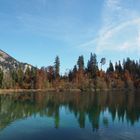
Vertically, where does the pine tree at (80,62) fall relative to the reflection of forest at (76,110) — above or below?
above

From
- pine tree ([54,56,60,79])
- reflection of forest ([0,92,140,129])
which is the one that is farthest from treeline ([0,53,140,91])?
reflection of forest ([0,92,140,129])

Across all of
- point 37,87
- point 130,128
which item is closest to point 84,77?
point 37,87

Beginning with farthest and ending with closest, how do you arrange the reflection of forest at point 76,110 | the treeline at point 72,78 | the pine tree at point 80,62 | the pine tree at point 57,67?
1. the pine tree at point 80,62
2. the pine tree at point 57,67
3. the treeline at point 72,78
4. the reflection of forest at point 76,110

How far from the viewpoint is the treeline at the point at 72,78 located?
163 meters

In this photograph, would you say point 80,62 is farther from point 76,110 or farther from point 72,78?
point 76,110

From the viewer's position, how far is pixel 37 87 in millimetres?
163125

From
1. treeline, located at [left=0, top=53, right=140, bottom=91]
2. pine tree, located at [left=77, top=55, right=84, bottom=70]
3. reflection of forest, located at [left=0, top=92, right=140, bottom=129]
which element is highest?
pine tree, located at [left=77, top=55, right=84, bottom=70]

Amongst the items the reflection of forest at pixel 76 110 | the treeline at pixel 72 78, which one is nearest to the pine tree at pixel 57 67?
the treeline at pixel 72 78

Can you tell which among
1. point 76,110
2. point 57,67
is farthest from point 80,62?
point 76,110

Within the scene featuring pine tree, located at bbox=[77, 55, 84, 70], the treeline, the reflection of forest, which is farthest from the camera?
pine tree, located at bbox=[77, 55, 84, 70]

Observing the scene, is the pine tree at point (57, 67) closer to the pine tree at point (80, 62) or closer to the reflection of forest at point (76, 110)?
the pine tree at point (80, 62)

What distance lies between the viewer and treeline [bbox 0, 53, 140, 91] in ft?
534

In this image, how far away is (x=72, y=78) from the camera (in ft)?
591

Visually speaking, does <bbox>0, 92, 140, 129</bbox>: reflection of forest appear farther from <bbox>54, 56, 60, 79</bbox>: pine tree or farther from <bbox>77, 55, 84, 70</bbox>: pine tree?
<bbox>77, 55, 84, 70</bbox>: pine tree
